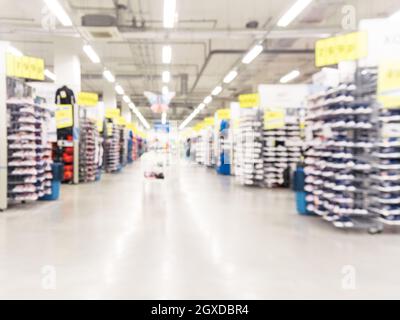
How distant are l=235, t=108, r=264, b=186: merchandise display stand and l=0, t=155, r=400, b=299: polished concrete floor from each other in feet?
13.6

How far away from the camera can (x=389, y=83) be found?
5938mm

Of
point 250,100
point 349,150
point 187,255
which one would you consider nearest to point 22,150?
point 187,255

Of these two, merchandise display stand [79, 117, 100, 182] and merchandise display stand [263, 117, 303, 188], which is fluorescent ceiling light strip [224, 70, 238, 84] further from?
merchandise display stand [79, 117, 100, 182]

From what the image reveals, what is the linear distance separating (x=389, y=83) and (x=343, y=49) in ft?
3.17

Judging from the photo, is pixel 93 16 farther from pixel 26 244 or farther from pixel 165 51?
pixel 26 244

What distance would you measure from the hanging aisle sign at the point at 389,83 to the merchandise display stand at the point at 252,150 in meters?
6.46

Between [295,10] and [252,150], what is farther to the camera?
[252,150]

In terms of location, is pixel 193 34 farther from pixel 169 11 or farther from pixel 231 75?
pixel 231 75

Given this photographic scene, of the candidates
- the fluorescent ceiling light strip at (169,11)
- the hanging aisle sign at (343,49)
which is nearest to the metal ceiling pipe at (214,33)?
the fluorescent ceiling light strip at (169,11)

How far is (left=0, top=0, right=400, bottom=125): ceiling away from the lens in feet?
37.4

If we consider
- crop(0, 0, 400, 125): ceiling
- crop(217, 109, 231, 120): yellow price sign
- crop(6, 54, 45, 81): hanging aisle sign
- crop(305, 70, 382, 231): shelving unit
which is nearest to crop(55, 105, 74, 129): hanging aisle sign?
crop(0, 0, 400, 125): ceiling

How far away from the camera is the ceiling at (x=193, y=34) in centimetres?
1141

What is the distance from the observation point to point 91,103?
44.8ft
